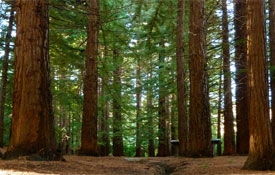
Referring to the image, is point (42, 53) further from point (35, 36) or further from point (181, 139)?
point (181, 139)

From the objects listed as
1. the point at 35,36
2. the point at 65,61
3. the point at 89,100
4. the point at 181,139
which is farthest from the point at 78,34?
the point at 35,36

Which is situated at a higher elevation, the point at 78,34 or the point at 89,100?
the point at 78,34

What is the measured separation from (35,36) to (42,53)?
36 centimetres

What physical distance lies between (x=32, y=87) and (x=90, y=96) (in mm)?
5287

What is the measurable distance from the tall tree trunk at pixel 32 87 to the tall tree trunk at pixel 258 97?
13.1ft

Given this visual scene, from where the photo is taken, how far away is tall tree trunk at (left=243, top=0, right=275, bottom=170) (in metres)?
6.96

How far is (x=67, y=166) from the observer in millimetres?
6223

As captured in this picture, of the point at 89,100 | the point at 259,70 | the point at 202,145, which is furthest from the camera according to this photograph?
the point at 89,100

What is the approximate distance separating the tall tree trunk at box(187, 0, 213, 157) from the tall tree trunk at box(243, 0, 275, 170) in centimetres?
363

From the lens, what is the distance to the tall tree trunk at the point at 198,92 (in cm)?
1082

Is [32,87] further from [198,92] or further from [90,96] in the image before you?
[198,92]

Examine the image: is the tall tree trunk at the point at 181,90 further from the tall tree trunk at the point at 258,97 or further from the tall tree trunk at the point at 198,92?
the tall tree trunk at the point at 258,97

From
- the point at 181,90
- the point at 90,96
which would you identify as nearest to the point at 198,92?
the point at 181,90

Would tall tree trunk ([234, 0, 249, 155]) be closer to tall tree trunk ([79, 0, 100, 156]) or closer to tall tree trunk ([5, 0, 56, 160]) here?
tall tree trunk ([79, 0, 100, 156])
